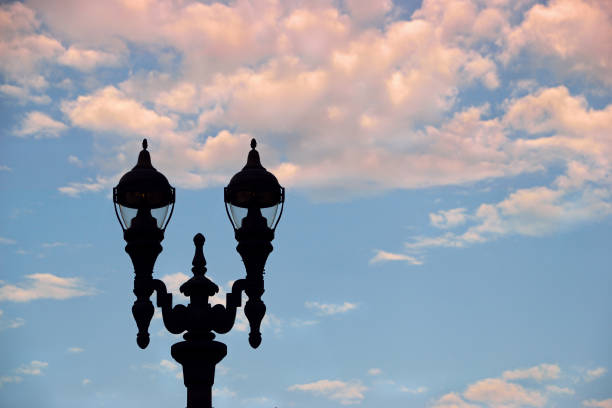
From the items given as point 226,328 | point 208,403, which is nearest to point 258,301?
point 226,328

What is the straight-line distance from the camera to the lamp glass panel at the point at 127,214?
13188 millimetres

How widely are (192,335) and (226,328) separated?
1.35ft

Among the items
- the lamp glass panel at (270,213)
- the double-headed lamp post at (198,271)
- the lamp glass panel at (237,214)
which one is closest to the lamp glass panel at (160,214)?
the double-headed lamp post at (198,271)

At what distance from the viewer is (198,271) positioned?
1353 cm

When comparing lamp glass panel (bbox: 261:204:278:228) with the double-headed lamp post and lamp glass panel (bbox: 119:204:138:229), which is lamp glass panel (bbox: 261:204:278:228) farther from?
lamp glass panel (bbox: 119:204:138:229)

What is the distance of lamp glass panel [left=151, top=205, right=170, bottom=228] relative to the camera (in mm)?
13188

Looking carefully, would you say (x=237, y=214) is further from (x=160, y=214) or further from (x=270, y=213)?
(x=160, y=214)

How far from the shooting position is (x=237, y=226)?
43.4 ft

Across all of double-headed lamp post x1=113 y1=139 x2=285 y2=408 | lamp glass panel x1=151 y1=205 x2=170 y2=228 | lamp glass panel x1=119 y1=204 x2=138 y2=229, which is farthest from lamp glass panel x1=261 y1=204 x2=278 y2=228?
lamp glass panel x1=119 y1=204 x2=138 y2=229

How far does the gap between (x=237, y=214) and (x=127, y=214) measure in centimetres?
133

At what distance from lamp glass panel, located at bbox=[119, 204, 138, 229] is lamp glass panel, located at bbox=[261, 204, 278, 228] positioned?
1.56 meters

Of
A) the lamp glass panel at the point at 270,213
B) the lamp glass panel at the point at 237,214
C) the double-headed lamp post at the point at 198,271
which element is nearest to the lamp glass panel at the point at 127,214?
the double-headed lamp post at the point at 198,271

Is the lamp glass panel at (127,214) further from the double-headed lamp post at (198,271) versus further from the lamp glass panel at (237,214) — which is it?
the lamp glass panel at (237,214)

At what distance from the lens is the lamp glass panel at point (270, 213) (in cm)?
1326
